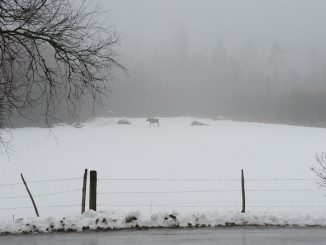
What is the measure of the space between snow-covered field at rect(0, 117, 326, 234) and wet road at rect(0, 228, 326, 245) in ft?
2.28

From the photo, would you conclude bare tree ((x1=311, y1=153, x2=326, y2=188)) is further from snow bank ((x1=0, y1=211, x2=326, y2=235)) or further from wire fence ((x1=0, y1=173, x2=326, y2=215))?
snow bank ((x1=0, y1=211, x2=326, y2=235))

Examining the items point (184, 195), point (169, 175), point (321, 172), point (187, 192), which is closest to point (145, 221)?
point (184, 195)

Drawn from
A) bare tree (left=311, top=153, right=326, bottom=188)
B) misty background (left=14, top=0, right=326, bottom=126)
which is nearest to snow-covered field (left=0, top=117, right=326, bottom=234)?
bare tree (left=311, top=153, right=326, bottom=188)

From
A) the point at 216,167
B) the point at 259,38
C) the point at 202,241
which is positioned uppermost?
the point at 259,38

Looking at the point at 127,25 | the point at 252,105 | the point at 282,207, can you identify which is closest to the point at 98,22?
the point at 282,207

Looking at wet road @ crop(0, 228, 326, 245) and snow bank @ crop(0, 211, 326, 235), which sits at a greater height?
snow bank @ crop(0, 211, 326, 235)

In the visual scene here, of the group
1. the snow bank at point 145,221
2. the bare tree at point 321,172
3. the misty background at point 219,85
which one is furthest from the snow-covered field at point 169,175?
the misty background at point 219,85

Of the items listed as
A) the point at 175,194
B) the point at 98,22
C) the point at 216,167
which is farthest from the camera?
the point at 216,167

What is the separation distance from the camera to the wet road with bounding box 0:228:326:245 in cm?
816

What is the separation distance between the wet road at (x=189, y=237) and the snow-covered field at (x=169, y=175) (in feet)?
2.28

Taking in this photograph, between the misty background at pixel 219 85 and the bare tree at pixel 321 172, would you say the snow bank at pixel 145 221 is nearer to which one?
the bare tree at pixel 321 172

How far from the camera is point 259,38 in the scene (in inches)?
7121

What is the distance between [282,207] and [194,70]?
9944 cm

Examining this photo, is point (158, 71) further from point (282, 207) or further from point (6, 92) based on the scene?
point (6, 92)
